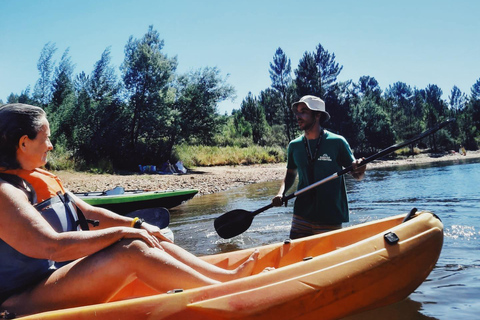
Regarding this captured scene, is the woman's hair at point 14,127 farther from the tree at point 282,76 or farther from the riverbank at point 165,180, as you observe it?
the tree at point 282,76

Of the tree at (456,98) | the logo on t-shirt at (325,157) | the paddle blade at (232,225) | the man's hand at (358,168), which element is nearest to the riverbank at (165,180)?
the paddle blade at (232,225)

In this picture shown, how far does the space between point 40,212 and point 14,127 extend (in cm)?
44

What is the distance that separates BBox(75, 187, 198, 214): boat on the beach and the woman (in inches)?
229

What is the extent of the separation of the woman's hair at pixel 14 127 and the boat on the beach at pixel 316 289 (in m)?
0.78

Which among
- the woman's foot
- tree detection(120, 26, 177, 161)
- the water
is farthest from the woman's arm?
tree detection(120, 26, 177, 161)

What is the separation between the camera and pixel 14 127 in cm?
195

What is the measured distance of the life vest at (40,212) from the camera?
194 cm

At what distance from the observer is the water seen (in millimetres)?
3135

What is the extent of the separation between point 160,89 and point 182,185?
24.9 ft

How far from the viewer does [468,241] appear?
209 inches

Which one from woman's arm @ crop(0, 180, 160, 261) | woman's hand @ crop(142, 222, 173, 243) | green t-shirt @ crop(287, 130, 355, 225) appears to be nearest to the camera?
woman's arm @ crop(0, 180, 160, 261)

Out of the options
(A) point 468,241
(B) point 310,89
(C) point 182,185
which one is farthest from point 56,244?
(B) point 310,89

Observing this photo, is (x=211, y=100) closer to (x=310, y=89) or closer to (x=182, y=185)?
(x=182, y=185)

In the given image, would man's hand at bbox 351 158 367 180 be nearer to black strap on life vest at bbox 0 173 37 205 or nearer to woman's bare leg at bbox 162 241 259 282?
woman's bare leg at bbox 162 241 259 282
